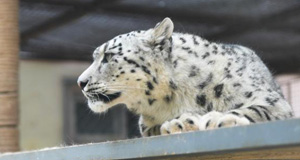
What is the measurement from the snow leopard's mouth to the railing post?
0.54m

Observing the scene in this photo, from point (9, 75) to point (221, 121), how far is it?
4.38 ft

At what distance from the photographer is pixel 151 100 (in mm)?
2484

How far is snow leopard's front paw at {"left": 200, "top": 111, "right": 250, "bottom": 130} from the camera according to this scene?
179 centimetres

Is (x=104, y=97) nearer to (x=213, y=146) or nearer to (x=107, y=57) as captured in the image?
(x=107, y=57)

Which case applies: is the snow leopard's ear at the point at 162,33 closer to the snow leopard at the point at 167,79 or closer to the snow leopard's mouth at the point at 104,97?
the snow leopard at the point at 167,79

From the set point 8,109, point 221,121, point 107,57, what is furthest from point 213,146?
point 8,109

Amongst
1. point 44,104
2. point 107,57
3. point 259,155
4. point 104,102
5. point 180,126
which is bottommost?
point 259,155

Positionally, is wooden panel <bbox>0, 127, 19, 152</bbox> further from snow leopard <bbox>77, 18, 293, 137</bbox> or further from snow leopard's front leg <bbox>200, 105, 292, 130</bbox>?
snow leopard's front leg <bbox>200, 105, 292, 130</bbox>

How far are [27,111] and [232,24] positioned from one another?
9.49 feet

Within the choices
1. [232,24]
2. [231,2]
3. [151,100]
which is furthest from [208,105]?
[232,24]

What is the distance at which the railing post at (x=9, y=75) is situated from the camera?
283 cm

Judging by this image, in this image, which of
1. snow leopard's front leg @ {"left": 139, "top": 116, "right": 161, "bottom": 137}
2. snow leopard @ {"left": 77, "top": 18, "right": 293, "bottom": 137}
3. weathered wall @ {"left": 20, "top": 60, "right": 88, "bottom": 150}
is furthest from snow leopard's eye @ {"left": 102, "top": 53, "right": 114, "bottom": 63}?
weathered wall @ {"left": 20, "top": 60, "right": 88, "bottom": 150}

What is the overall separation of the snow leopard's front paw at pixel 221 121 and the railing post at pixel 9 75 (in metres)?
1.17

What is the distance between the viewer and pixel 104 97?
2475 millimetres
